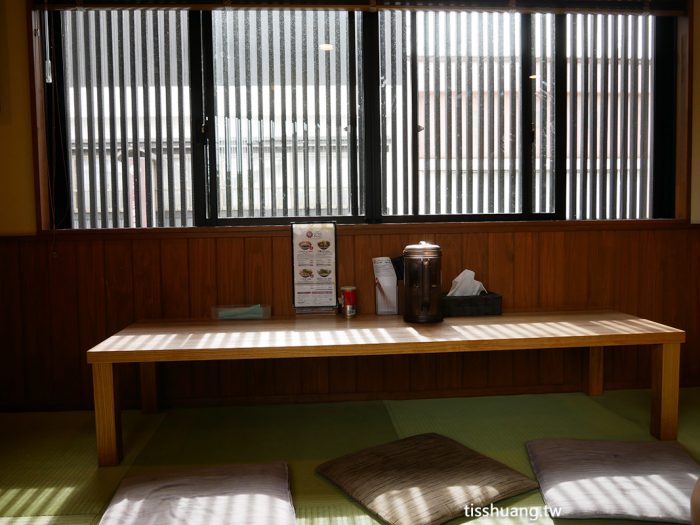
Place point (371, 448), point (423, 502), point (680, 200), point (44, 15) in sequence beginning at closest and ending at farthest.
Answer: point (423, 502) → point (371, 448) → point (44, 15) → point (680, 200)

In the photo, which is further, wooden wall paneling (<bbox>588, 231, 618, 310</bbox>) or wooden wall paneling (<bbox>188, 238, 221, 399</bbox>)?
wooden wall paneling (<bbox>588, 231, 618, 310</bbox>)

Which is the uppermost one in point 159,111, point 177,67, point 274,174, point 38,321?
point 177,67

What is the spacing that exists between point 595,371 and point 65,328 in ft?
9.12

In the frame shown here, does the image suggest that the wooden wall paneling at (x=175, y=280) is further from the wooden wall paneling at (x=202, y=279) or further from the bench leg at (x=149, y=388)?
the bench leg at (x=149, y=388)

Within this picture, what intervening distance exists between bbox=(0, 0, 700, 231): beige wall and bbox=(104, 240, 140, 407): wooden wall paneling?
417mm

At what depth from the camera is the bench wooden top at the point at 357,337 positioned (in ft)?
8.49

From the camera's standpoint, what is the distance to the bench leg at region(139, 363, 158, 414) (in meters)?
3.25

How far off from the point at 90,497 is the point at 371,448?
3.57ft

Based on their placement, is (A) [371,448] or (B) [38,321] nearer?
(A) [371,448]

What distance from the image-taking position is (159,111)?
133 inches

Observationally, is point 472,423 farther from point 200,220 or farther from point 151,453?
point 200,220

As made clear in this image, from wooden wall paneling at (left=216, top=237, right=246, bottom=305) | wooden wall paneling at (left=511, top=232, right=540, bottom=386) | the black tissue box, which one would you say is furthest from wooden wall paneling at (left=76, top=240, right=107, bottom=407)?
wooden wall paneling at (left=511, top=232, right=540, bottom=386)

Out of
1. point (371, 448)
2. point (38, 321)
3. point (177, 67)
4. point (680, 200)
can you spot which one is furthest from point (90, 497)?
point (680, 200)
